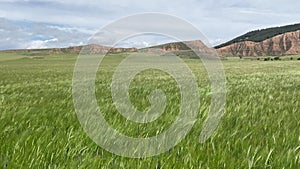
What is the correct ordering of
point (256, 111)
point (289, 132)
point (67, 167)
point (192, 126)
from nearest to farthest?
1. point (67, 167)
2. point (289, 132)
3. point (192, 126)
4. point (256, 111)

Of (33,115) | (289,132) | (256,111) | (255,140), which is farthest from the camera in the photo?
(256,111)

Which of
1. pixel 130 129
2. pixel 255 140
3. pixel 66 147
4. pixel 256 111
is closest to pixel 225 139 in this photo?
pixel 255 140

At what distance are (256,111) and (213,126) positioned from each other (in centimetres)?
159

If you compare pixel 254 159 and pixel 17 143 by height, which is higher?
pixel 17 143

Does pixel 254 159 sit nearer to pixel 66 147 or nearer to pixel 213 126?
pixel 213 126

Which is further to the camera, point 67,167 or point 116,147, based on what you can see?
point 116,147

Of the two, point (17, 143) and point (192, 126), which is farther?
point (192, 126)

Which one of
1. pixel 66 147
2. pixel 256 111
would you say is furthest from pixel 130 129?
pixel 256 111

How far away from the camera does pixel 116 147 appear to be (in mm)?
3443

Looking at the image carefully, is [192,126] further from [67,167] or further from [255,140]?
[67,167]

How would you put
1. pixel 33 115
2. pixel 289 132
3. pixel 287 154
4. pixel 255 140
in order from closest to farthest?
pixel 287 154, pixel 255 140, pixel 289 132, pixel 33 115

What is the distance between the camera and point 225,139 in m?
3.77

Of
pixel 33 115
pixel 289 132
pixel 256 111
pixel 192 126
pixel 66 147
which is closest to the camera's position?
pixel 66 147

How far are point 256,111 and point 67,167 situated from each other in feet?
12.7
